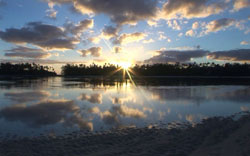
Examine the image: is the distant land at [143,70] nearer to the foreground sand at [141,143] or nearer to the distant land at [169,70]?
the distant land at [169,70]

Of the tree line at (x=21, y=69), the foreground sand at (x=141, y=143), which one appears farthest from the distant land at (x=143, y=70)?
the foreground sand at (x=141, y=143)

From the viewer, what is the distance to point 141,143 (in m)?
7.23

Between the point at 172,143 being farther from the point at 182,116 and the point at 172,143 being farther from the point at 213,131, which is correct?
the point at 182,116

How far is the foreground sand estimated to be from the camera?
20.6 ft

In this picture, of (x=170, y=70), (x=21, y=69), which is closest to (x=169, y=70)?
(x=170, y=70)

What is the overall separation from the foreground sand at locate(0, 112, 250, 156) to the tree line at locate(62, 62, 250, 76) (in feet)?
439

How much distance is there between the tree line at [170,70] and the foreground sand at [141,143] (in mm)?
133959

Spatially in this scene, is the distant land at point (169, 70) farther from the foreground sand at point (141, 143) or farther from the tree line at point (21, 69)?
the foreground sand at point (141, 143)

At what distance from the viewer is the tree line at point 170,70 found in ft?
435

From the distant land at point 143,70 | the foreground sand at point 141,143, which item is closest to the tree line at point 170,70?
the distant land at point 143,70

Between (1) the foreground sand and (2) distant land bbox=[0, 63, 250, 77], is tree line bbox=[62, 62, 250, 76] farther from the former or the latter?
(1) the foreground sand

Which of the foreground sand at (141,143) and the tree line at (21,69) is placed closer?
the foreground sand at (141,143)

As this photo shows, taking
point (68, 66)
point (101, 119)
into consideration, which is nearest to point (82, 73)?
point (68, 66)

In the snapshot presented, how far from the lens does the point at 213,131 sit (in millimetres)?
8547
